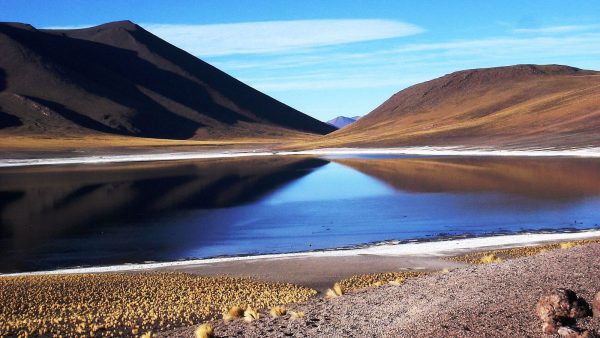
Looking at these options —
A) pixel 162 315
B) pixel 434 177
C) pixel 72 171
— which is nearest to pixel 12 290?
pixel 162 315

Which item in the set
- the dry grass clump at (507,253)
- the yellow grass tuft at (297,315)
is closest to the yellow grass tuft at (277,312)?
the yellow grass tuft at (297,315)

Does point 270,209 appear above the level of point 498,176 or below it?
below

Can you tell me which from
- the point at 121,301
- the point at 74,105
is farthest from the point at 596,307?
the point at 74,105

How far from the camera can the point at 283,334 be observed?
420 inches

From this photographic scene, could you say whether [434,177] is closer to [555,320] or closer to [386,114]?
[555,320]

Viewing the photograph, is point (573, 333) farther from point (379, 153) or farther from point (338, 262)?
point (379, 153)

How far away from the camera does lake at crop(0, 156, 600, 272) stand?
26.0 metres

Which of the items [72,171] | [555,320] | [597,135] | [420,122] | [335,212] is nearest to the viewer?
[555,320]

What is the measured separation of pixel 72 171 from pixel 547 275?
6050 centimetres

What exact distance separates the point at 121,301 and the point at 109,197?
96.0ft

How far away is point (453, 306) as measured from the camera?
1035 cm

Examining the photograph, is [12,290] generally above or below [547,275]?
below

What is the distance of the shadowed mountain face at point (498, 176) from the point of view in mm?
39531

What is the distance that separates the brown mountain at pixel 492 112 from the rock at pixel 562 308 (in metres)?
67.5
